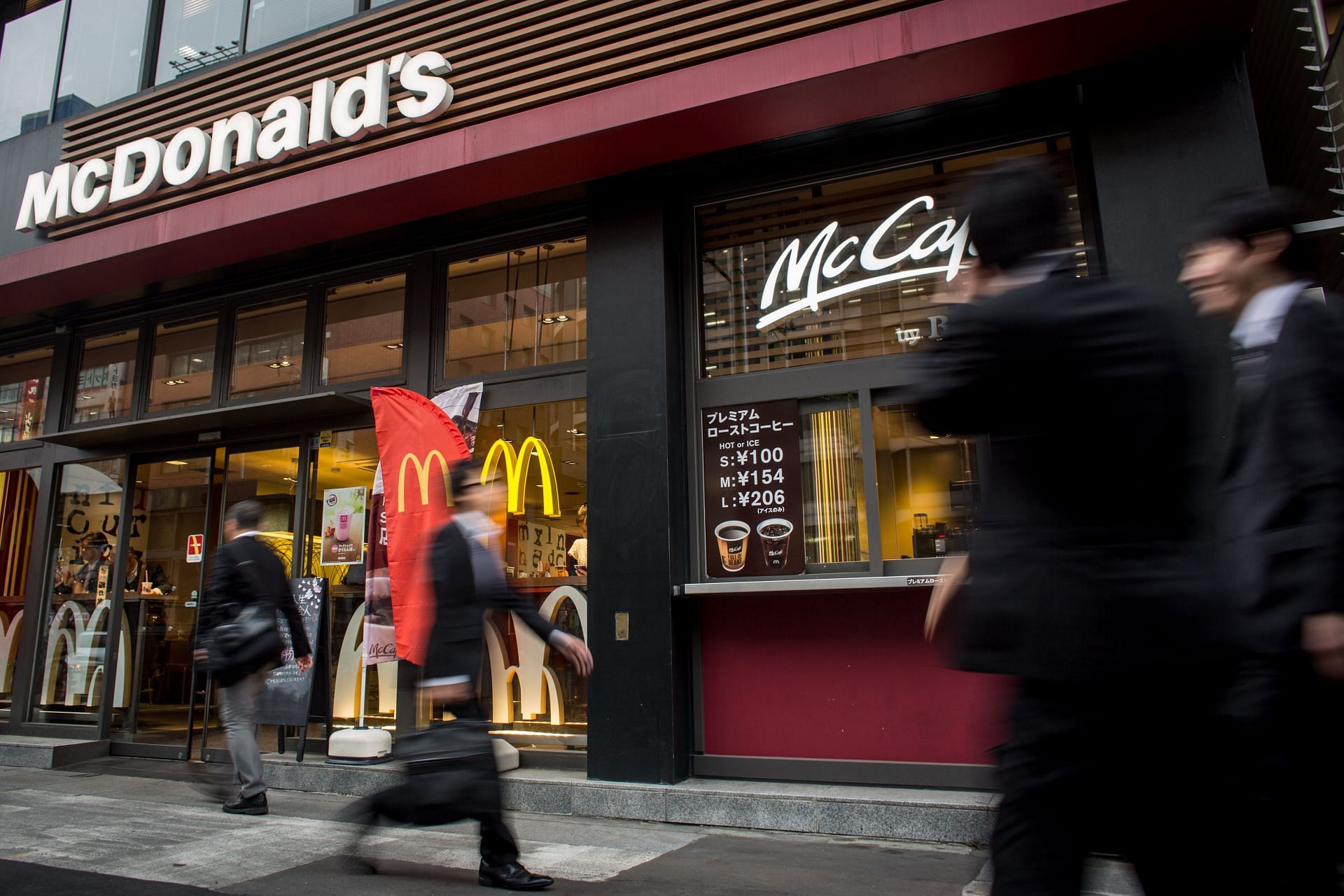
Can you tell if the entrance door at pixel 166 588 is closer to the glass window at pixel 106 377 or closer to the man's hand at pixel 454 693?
the glass window at pixel 106 377

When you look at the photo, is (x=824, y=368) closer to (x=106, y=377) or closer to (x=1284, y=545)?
(x=1284, y=545)

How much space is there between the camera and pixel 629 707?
20.5ft

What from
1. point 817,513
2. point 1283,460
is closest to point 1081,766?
point 1283,460

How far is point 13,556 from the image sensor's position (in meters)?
9.84

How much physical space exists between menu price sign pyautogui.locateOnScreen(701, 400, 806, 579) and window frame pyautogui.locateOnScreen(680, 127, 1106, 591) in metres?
0.07

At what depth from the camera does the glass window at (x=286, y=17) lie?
8594 millimetres

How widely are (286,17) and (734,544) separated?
6810 mm

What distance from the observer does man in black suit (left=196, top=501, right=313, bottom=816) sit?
5.55 m

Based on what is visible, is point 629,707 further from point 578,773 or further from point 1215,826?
point 1215,826

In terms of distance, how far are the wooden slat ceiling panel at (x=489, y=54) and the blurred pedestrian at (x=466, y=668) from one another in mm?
3949

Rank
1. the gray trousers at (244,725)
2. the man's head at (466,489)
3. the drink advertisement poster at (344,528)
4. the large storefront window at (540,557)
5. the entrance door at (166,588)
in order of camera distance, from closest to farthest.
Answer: the man's head at (466,489), the gray trousers at (244,725), the large storefront window at (540,557), the drink advertisement poster at (344,528), the entrance door at (166,588)

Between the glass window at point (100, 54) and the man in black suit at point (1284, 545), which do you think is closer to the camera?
the man in black suit at point (1284, 545)

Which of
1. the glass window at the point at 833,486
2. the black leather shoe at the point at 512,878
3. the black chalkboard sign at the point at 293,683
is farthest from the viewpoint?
the black chalkboard sign at the point at 293,683

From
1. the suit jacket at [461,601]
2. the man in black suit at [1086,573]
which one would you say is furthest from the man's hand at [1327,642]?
the suit jacket at [461,601]
